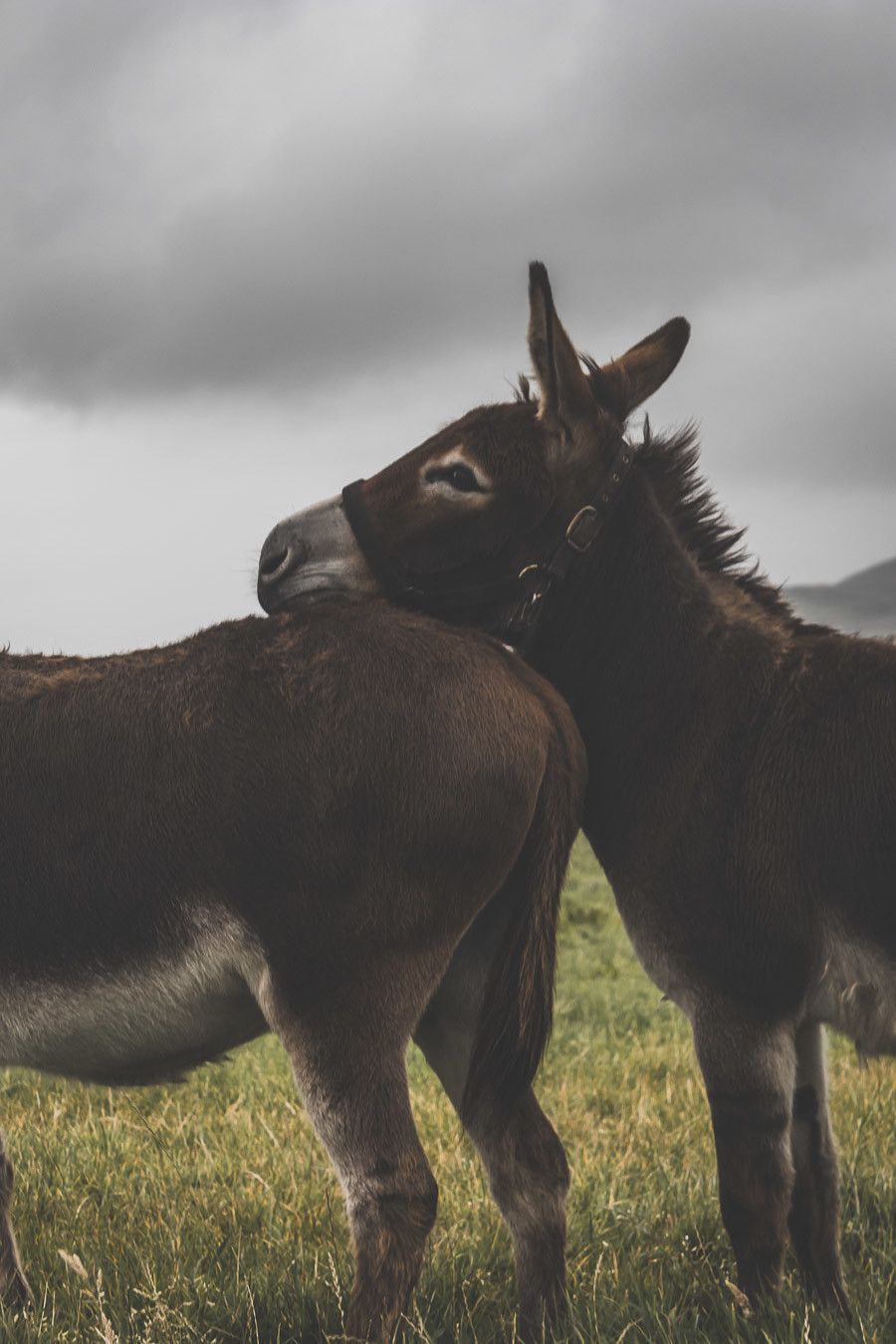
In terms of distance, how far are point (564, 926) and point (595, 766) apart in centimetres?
567

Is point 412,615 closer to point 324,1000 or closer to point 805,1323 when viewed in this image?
point 324,1000

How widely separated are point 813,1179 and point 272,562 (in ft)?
7.73

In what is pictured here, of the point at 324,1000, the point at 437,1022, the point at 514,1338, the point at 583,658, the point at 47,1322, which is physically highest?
the point at 583,658

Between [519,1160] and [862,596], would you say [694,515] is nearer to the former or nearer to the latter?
[519,1160]

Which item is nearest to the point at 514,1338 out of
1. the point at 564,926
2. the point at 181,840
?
the point at 181,840

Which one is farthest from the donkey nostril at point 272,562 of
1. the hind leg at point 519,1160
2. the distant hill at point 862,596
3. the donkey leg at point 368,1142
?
the distant hill at point 862,596

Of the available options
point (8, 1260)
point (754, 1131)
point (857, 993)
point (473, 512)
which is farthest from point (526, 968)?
point (8, 1260)

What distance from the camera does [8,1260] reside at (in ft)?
11.5

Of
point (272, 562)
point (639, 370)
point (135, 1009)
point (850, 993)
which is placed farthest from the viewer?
point (639, 370)

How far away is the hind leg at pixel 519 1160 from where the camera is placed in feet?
10.7

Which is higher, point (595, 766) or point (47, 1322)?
point (595, 766)

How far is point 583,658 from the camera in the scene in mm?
3836

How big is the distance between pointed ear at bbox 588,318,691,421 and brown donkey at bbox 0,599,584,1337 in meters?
1.18

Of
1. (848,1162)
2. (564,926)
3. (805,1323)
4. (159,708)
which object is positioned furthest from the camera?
(564,926)
